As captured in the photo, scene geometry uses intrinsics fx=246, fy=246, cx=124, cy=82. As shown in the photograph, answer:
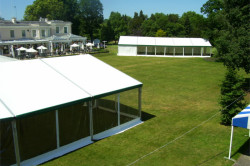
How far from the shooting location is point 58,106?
802 cm

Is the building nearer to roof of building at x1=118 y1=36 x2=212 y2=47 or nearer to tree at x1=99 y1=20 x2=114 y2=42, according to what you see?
roof of building at x1=118 y1=36 x2=212 y2=47

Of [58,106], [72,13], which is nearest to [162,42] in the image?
[58,106]

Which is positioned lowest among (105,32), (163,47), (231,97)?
(231,97)

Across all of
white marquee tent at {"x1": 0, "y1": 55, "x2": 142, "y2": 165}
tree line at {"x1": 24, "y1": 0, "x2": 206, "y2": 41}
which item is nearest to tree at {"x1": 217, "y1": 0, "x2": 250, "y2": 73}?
white marquee tent at {"x1": 0, "y1": 55, "x2": 142, "y2": 165}

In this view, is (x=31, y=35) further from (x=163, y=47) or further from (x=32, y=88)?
(x=32, y=88)

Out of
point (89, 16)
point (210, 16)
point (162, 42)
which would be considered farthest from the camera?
point (89, 16)

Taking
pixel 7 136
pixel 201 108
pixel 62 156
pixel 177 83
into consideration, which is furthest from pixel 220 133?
pixel 177 83

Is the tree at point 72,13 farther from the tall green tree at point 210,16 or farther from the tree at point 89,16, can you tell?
the tall green tree at point 210,16

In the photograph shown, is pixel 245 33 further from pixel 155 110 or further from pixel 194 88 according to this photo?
pixel 155 110

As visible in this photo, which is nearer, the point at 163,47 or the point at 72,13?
the point at 163,47

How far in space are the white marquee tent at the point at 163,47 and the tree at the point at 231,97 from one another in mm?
29922

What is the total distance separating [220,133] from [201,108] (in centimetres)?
336

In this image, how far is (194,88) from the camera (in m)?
17.8

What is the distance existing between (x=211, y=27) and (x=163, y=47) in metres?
8.51
